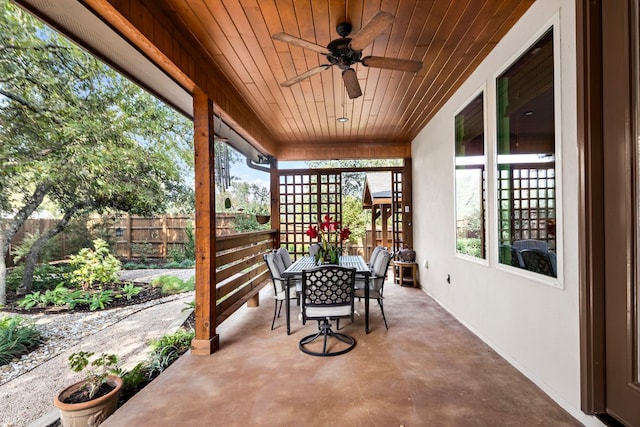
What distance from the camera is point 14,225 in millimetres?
2891

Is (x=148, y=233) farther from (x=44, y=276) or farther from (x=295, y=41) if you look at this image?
(x=295, y=41)

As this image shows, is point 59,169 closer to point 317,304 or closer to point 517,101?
point 317,304

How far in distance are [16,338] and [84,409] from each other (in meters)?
1.91

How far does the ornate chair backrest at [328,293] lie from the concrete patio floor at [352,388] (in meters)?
0.38

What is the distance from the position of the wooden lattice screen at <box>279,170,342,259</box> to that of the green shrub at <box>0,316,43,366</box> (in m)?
4.01

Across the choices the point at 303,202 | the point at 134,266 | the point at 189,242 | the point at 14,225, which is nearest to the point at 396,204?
the point at 303,202

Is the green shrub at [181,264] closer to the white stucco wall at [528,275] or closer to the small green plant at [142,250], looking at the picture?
the small green plant at [142,250]

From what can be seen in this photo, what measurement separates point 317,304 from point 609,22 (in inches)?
101

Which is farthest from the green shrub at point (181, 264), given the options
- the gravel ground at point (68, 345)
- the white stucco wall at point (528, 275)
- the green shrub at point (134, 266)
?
the white stucco wall at point (528, 275)

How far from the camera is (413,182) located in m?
5.88

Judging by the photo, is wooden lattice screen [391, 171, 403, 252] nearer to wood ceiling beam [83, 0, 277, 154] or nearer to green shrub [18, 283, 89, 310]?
wood ceiling beam [83, 0, 277, 154]

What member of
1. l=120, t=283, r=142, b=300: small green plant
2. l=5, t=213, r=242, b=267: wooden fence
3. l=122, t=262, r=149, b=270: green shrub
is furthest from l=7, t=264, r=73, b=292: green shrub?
l=122, t=262, r=149, b=270: green shrub

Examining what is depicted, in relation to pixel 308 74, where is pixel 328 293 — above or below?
below

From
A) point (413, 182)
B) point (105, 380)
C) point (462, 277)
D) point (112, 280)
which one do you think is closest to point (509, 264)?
point (462, 277)
